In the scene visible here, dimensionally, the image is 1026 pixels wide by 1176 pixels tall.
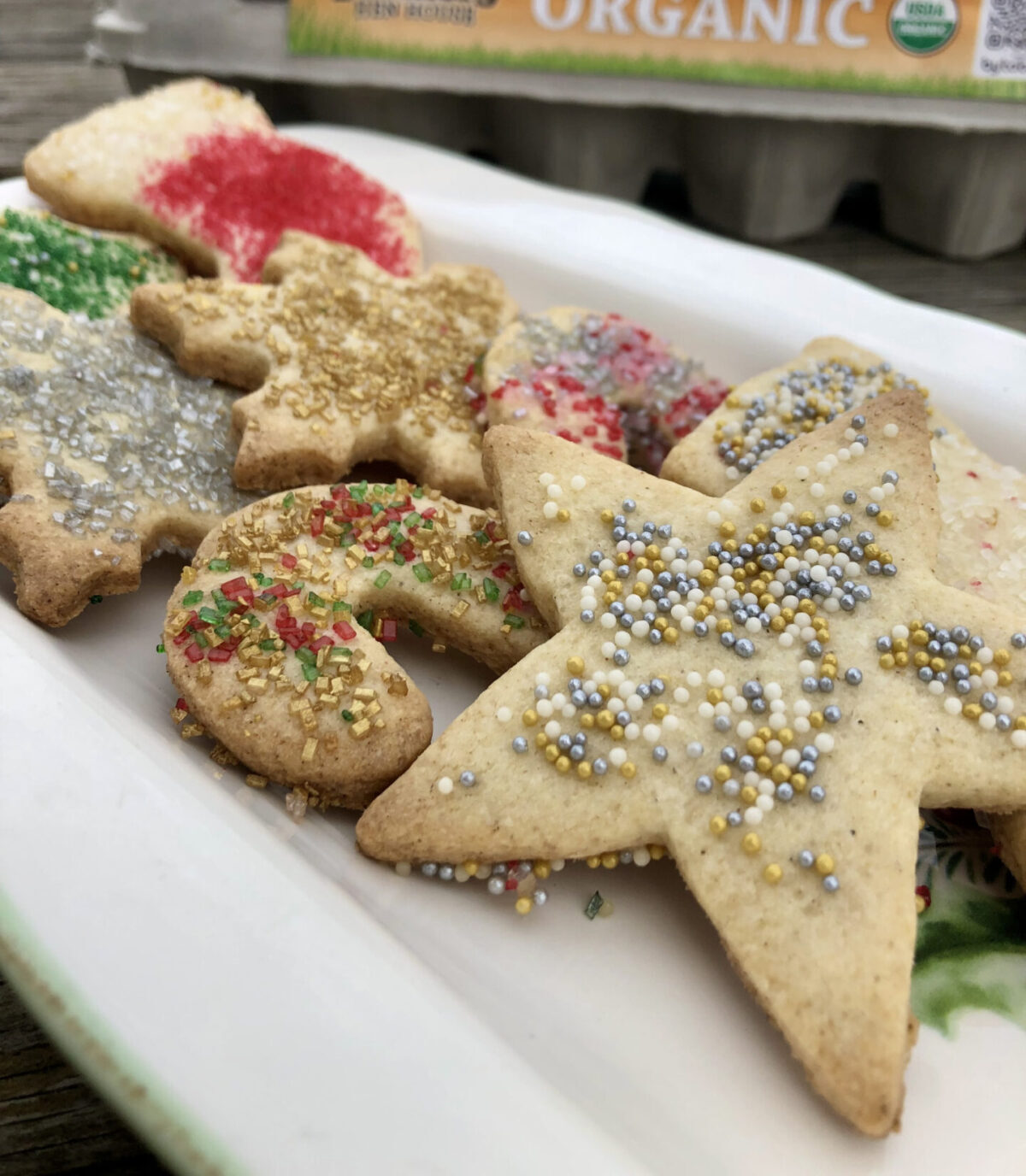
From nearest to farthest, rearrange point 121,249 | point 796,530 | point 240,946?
1. point 240,946
2. point 796,530
3. point 121,249

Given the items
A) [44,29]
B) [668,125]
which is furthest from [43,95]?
[668,125]

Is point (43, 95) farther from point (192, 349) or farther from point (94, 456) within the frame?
point (94, 456)

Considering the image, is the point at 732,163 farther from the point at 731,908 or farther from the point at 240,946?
the point at 240,946

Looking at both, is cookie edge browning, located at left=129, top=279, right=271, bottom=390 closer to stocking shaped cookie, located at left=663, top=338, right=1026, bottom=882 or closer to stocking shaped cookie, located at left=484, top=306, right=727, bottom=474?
stocking shaped cookie, located at left=484, top=306, right=727, bottom=474

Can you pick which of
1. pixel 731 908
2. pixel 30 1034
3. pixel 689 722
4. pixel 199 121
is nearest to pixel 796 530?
pixel 689 722

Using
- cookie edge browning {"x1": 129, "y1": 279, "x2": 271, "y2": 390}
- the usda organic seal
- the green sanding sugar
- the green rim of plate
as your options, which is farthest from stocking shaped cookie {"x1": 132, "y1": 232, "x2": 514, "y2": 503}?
the usda organic seal

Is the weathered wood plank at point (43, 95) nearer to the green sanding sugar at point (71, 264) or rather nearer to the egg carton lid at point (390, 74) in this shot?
the egg carton lid at point (390, 74)
